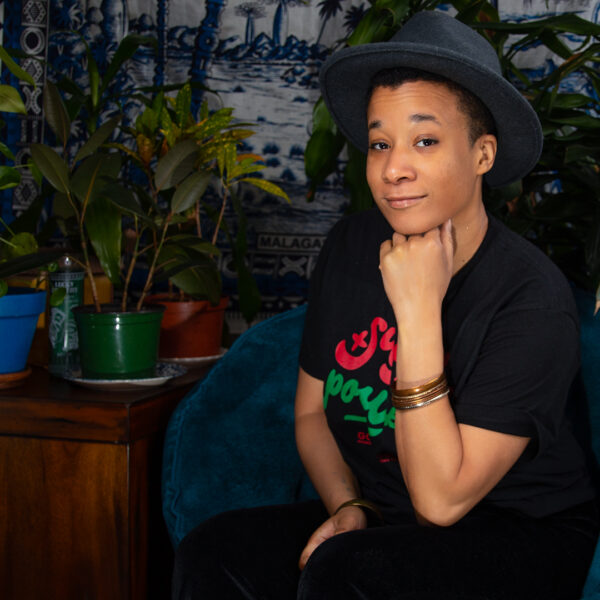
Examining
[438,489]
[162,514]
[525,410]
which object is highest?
[525,410]

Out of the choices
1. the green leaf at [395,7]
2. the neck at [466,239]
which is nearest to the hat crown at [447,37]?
the neck at [466,239]

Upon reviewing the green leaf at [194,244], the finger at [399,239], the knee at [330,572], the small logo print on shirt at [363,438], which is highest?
the finger at [399,239]

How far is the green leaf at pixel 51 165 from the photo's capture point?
1358 millimetres

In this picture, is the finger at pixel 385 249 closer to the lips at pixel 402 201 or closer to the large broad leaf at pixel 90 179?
the lips at pixel 402 201

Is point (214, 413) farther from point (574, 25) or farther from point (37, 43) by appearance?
point (37, 43)

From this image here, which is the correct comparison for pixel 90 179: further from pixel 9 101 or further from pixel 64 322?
pixel 64 322

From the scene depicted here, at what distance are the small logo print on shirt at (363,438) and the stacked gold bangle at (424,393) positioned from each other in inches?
7.3

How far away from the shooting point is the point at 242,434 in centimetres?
142

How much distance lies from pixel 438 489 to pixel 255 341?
543 mm

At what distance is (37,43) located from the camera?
2.21 metres

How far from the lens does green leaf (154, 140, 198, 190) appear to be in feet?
4.73

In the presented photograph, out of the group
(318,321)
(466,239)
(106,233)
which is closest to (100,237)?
(106,233)

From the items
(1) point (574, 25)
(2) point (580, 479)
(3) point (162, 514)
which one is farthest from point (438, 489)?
(1) point (574, 25)

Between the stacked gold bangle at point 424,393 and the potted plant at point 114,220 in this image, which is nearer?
the stacked gold bangle at point 424,393
